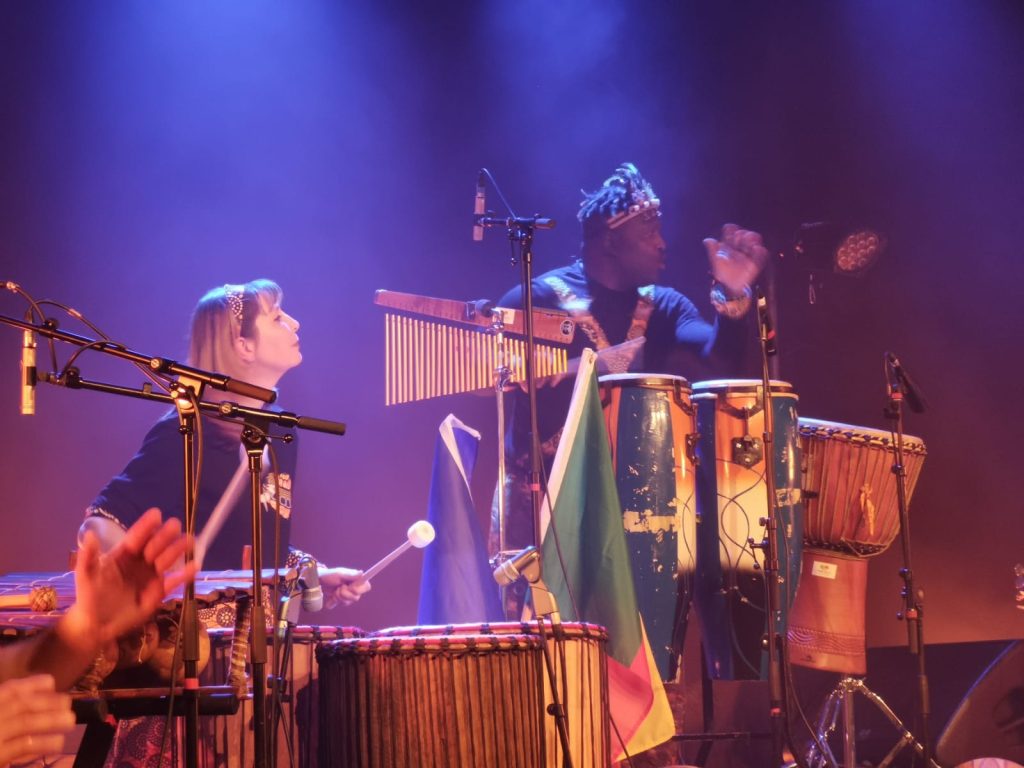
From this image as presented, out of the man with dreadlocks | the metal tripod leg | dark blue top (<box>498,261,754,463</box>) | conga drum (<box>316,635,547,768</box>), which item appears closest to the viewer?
conga drum (<box>316,635,547,768</box>)

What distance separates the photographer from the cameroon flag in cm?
473

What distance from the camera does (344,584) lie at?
516 centimetres

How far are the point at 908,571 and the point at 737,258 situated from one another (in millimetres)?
1831

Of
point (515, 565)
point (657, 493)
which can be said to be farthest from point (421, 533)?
point (657, 493)

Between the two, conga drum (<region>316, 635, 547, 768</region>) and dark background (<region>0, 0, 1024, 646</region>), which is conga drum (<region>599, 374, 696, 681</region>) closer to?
dark background (<region>0, 0, 1024, 646</region>)

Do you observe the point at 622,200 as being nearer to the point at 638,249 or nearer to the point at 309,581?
the point at 638,249

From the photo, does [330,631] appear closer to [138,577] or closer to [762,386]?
[138,577]

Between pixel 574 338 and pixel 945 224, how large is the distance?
246 centimetres

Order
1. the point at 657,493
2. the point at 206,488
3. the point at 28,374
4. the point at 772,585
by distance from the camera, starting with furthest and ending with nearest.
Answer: the point at 206,488 < the point at 657,493 < the point at 772,585 < the point at 28,374

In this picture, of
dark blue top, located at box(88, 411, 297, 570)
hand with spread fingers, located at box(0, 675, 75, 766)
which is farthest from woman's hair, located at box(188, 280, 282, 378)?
hand with spread fingers, located at box(0, 675, 75, 766)

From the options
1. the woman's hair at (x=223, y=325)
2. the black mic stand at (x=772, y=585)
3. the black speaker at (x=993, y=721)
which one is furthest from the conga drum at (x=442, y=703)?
the black speaker at (x=993, y=721)

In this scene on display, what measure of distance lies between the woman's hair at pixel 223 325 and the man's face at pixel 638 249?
216 cm

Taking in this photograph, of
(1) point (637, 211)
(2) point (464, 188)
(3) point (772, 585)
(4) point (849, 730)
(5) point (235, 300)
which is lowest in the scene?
(4) point (849, 730)

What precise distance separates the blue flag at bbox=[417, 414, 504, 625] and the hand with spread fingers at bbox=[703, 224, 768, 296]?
1.82 m
